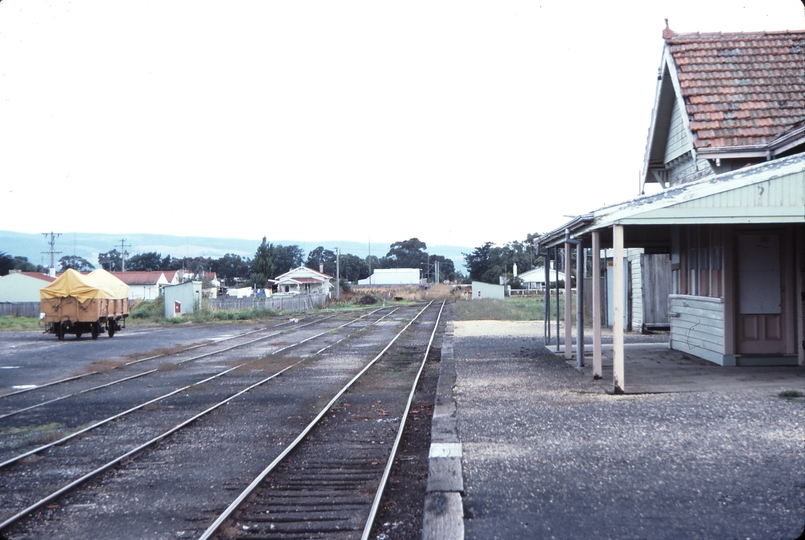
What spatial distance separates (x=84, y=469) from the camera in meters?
6.81

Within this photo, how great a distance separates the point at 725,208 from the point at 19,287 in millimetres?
62607

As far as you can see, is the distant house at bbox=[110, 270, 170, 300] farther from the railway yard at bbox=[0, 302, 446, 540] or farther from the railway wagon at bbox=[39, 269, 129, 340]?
the railway yard at bbox=[0, 302, 446, 540]

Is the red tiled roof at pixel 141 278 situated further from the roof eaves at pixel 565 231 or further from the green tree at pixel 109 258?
the roof eaves at pixel 565 231

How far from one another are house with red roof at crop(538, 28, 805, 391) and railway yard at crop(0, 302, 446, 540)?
13.0ft

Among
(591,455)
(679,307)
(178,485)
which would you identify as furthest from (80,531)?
(679,307)

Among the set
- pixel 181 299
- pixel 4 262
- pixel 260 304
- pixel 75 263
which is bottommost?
pixel 260 304

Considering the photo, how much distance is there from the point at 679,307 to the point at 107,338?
20.4 meters

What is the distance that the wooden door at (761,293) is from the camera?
11070mm

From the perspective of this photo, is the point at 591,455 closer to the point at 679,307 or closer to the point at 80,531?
the point at 80,531

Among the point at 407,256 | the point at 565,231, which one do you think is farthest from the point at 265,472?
the point at 407,256

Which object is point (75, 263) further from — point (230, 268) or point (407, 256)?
point (407, 256)

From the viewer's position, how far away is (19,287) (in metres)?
59.9

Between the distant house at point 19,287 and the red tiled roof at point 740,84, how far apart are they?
5726 centimetres

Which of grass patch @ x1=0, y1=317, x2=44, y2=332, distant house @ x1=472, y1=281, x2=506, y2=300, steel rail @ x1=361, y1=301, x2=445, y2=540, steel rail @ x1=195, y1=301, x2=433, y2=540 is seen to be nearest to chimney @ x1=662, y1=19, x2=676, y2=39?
steel rail @ x1=361, y1=301, x2=445, y2=540
